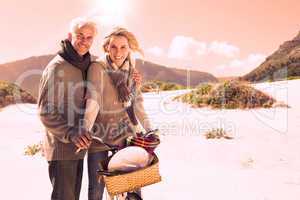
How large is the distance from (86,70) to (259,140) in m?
5.72

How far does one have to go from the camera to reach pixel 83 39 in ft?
8.70

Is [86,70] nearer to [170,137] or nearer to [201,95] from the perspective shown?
[170,137]

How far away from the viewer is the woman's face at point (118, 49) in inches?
111

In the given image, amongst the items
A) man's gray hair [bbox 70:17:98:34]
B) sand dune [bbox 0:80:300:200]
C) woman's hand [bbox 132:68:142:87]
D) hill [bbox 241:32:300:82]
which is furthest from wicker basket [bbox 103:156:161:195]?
hill [bbox 241:32:300:82]

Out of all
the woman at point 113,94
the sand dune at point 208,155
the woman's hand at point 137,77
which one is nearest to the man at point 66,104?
the woman at point 113,94

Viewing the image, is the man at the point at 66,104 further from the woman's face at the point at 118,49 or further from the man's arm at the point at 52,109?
the woman's face at the point at 118,49

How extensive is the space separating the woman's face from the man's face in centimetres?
19

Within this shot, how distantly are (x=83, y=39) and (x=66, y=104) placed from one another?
0.46 meters

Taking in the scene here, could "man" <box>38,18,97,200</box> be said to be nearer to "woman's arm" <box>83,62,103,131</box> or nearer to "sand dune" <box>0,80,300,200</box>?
"woman's arm" <box>83,62,103,131</box>

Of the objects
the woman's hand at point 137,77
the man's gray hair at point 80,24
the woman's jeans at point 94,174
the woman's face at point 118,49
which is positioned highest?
the man's gray hair at point 80,24

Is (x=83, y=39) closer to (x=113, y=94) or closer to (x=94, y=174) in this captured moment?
(x=113, y=94)

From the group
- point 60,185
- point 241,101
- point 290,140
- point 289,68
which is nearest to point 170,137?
point 290,140

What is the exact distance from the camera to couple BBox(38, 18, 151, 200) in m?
2.55

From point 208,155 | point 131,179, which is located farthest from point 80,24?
point 208,155
